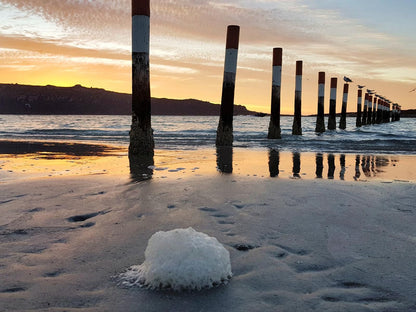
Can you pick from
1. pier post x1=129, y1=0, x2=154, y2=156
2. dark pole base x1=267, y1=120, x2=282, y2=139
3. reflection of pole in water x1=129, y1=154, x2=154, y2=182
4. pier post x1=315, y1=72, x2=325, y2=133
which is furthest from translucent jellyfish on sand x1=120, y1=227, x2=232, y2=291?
pier post x1=315, y1=72, x2=325, y2=133

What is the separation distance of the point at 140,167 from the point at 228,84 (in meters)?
5.22

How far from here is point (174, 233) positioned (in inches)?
76.6

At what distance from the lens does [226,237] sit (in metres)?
2.44

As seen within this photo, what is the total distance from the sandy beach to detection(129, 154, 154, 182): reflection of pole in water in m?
0.09

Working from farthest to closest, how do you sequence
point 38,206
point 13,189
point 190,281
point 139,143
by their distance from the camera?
point 139,143, point 13,189, point 38,206, point 190,281

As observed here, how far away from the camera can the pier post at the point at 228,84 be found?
32.6 feet

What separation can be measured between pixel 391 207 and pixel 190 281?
2224 millimetres

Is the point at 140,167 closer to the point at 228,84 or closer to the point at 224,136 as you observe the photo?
the point at 224,136

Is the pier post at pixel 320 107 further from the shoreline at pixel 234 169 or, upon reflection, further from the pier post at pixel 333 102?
the shoreline at pixel 234 169

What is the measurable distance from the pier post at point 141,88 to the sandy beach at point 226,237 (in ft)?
9.37

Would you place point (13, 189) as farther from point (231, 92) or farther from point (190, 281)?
point (231, 92)

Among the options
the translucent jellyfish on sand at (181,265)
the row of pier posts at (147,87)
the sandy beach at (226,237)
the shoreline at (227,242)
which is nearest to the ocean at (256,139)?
the row of pier posts at (147,87)

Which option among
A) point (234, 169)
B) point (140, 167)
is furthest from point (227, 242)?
point (140, 167)

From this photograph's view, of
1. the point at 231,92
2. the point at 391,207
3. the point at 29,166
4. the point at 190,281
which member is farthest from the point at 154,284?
the point at 231,92
